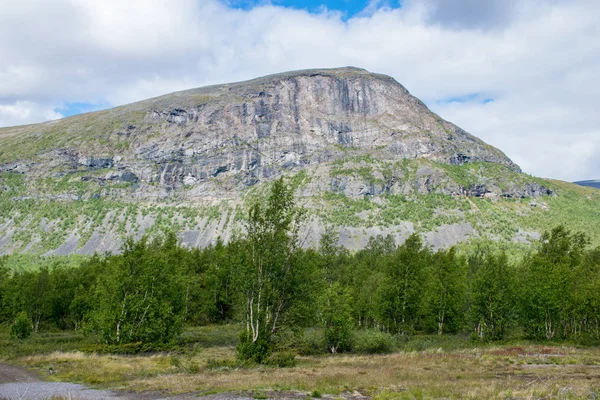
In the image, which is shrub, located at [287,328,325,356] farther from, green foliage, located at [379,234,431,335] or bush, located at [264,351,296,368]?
green foliage, located at [379,234,431,335]

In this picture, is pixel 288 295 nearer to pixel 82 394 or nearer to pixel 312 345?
pixel 312 345

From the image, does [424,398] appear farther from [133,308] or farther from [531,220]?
[531,220]

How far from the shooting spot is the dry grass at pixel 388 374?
68.1 ft

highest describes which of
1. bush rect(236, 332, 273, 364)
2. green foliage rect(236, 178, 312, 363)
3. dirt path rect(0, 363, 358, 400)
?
green foliage rect(236, 178, 312, 363)

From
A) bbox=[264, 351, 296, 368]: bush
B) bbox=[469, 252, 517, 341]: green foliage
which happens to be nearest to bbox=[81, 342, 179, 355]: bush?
bbox=[264, 351, 296, 368]: bush

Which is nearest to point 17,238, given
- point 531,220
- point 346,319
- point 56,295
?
point 56,295

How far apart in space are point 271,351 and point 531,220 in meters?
200

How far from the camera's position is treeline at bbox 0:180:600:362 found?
113 ft

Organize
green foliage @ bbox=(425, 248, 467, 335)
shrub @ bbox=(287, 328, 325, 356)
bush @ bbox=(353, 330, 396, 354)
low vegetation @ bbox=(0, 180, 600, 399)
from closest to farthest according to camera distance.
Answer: low vegetation @ bbox=(0, 180, 600, 399) < shrub @ bbox=(287, 328, 325, 356) < bush @ bbox=(353, 330, 396, 354) < green foliage @ bbox=(425, 248, 467, 335)

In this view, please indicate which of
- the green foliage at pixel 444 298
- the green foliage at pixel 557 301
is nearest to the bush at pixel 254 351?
the green foliage at pixel 444 298

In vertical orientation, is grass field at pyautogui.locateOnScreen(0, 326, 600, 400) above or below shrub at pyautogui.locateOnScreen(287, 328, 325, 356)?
above

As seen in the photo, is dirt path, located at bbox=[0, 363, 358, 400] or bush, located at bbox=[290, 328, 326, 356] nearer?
dirt path, located at bbox=[0, 363, 358, 400]

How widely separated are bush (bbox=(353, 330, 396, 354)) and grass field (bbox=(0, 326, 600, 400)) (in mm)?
1703

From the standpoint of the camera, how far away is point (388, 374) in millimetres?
26672
